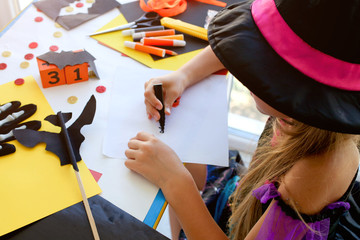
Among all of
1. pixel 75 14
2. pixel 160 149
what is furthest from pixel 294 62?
pixel 75 14

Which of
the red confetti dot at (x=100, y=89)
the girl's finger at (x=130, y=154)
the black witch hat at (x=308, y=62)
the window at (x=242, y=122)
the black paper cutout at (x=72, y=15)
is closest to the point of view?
the black witch hat at (x=308, y=62)

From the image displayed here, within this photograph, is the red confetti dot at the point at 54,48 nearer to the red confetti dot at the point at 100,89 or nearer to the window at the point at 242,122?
the red confetti dot at the point at 100,89

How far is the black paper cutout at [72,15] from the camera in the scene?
852 mm

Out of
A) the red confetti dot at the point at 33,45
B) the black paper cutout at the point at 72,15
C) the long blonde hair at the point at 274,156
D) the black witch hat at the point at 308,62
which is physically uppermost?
the black witch hat at the point at 308,62

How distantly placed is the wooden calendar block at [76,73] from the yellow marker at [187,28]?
240mm

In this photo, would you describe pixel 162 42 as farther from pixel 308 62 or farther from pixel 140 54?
pixel 308 62

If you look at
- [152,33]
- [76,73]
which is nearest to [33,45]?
[76,73]

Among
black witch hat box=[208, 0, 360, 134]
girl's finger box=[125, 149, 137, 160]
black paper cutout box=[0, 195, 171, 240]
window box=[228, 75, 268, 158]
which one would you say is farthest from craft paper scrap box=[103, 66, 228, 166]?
window box=[228, 75, 268, 158]

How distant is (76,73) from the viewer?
724 mm

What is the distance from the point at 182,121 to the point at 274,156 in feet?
0.61

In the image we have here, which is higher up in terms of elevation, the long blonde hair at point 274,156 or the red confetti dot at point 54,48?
the red confetti dot at point 54,48

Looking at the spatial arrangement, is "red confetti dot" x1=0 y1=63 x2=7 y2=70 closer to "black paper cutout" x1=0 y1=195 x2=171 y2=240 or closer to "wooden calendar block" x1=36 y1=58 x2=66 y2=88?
"wooden calendar block" x1=36 y1=58 x2=66 y2=88

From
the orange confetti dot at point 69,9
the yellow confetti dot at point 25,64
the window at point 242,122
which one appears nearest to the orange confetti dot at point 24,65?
the yellow confetti dot at point 25,64

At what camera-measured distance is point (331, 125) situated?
0.45 metres
